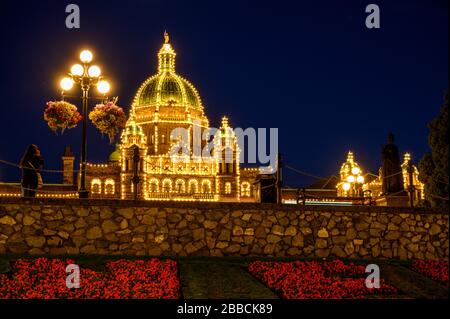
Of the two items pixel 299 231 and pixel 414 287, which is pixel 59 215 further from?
pixel 414 287

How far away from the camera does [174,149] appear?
73688mm

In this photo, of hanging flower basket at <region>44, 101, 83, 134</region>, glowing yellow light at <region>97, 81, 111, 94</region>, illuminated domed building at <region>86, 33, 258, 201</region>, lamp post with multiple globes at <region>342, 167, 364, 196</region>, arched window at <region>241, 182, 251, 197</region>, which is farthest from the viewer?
arched window at <region>241, 182, 251, 197</region>

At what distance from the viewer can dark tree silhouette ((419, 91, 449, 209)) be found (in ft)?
56.5

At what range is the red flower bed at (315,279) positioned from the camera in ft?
44.8

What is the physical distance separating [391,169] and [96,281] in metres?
13.3

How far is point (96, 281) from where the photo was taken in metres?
13.7

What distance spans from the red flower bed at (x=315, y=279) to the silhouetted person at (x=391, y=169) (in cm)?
804

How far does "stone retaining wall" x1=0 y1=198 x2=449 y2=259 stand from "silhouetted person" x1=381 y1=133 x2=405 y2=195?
512 cm

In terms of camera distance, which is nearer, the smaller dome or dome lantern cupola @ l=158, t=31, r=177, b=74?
the smaller dome

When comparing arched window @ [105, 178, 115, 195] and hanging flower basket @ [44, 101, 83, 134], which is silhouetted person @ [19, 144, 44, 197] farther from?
arched window @ [105, 178, 115, 195]

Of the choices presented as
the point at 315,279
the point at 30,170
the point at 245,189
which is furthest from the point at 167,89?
the point at 315,279

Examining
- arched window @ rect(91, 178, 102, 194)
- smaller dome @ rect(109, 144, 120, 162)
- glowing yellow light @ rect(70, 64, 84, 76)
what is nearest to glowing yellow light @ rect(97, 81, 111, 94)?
glowing yellow light @ rect(70, 64, 84, 76)

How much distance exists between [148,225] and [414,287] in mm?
6394

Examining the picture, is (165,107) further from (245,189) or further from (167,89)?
(245,189)
